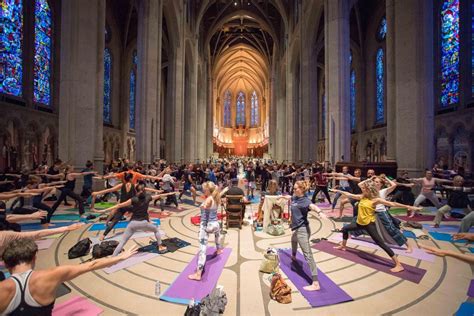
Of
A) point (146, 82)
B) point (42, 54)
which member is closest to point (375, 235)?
point (146, 82)

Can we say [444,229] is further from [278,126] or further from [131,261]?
[278,126]

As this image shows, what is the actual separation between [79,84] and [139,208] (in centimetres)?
911

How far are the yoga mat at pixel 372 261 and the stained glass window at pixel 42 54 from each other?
2293 centimetres

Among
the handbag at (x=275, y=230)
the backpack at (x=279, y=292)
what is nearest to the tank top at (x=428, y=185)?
the handbag at (x=275, y=230)

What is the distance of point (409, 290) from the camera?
380 centimetres

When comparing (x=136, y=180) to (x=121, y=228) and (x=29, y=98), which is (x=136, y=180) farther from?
(x=29, y=98)

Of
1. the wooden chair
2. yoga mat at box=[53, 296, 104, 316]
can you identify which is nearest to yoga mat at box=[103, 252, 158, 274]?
yoga mat at box=[53, 296, 104, 316]

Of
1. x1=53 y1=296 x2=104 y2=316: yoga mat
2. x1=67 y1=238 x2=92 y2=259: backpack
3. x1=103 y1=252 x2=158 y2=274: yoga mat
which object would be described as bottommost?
x1=103 y1=252 x2=158 y2=274: yoga mat

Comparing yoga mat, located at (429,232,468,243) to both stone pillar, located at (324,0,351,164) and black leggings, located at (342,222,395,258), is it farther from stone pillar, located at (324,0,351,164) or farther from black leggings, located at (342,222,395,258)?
stone pillar, located at (324,0,351,164)

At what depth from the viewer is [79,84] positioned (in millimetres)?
10750

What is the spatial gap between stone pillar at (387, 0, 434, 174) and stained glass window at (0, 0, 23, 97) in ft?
77.8

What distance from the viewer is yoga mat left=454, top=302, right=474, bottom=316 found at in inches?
124

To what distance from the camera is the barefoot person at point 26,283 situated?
1848 millimetres

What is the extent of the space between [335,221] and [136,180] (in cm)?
696
